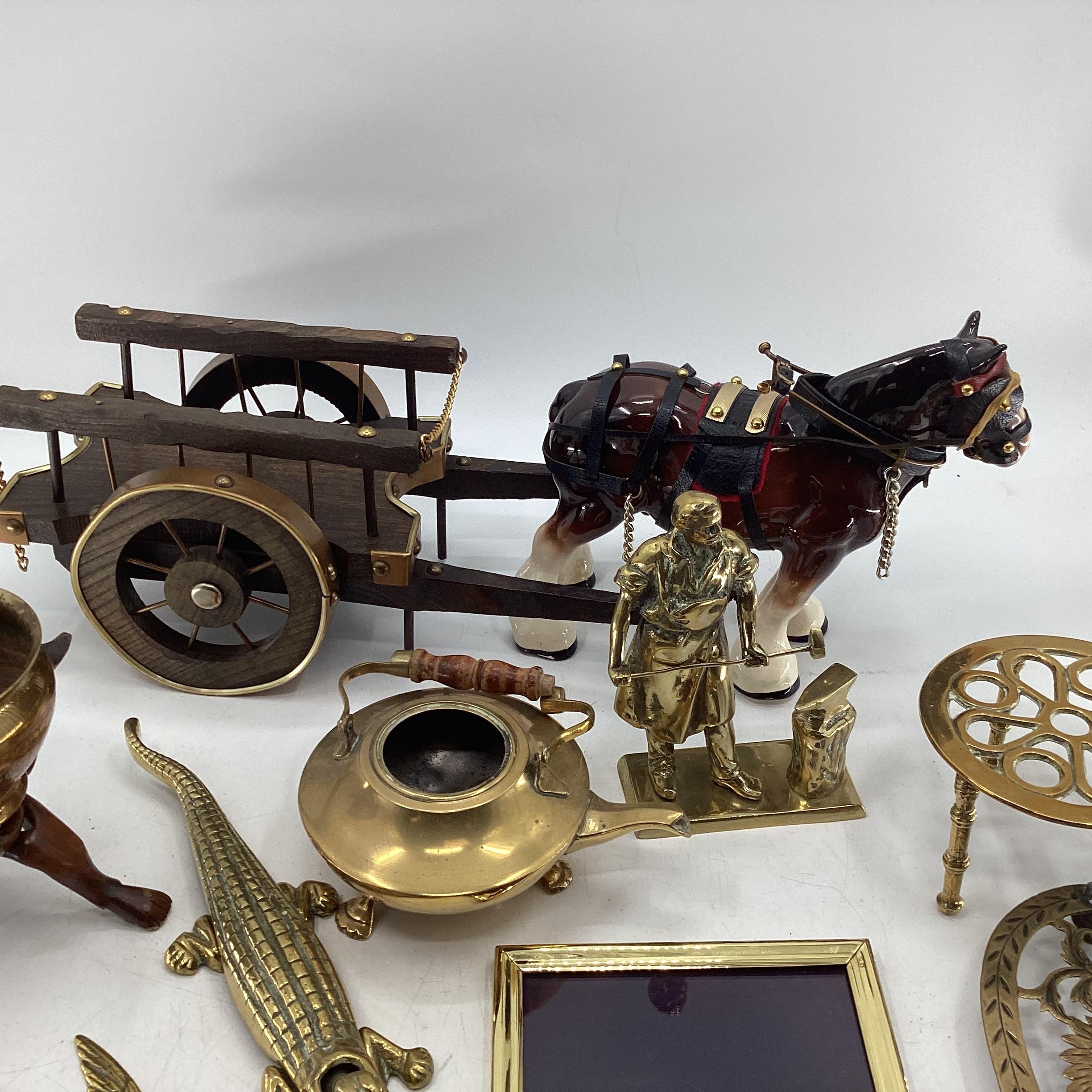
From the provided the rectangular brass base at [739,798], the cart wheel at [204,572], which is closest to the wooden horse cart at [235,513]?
the cart wheel at [204,572]

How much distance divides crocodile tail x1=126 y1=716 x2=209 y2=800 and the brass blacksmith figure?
2.90ft

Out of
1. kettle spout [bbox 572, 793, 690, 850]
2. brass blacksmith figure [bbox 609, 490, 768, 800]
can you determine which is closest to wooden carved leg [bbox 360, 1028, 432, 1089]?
kettle spout [bbox 572, 793, 690, 850]

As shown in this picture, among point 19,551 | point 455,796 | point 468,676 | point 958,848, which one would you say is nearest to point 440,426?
point 468,676

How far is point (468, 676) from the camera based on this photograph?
2.15m

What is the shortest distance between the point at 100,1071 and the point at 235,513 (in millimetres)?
1104

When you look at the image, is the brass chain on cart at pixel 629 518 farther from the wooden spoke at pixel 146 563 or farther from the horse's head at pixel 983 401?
the wooden spoke at pixel 146 563

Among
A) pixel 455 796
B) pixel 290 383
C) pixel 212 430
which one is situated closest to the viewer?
pixel 455 796

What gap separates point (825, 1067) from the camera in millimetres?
1929

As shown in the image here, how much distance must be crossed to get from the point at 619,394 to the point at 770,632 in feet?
2.18

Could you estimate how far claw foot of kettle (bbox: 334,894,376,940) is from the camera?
2152 mm

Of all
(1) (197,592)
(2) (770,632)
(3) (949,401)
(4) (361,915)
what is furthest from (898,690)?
(1) (197,592)

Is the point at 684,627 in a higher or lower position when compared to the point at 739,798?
higher

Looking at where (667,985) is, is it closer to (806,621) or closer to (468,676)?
(468,676)

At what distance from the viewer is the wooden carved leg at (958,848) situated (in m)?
2.11
